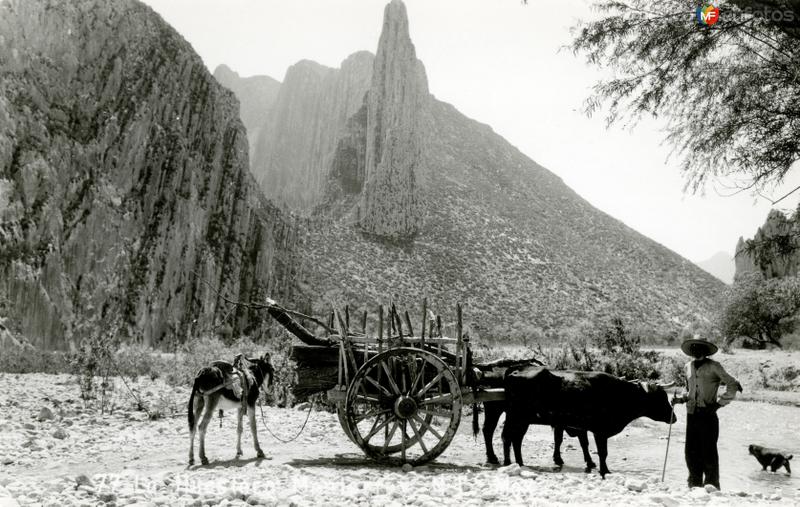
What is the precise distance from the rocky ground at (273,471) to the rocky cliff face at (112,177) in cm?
1434

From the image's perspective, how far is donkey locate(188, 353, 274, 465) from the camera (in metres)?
7.78

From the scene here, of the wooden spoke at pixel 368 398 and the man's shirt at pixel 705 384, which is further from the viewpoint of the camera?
the wooden spoke at pixel 368 398

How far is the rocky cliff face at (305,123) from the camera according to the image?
359 feet

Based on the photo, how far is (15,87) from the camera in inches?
1154

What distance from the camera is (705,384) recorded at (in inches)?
256

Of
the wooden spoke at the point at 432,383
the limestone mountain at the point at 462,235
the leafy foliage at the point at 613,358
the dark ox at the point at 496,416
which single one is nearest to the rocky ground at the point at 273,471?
the dark ox at the point at 496,416

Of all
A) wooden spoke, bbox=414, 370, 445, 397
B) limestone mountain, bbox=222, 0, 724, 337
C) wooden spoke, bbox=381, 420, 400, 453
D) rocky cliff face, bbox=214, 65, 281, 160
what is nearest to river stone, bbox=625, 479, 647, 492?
wooden spoke, bbox=414, 370, 445, 397

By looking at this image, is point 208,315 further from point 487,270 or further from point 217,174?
point 487,270

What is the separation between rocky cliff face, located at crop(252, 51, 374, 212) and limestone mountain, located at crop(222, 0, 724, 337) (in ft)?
31.2

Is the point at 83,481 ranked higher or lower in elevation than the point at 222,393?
lower

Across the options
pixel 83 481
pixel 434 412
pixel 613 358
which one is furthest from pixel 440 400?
pixel 613 358

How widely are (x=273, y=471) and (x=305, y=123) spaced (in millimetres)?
112990

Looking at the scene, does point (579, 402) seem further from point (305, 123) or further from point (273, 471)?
point (305, 123)

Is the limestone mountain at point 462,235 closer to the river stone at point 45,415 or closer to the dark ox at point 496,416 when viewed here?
the river stone at point 45,415
